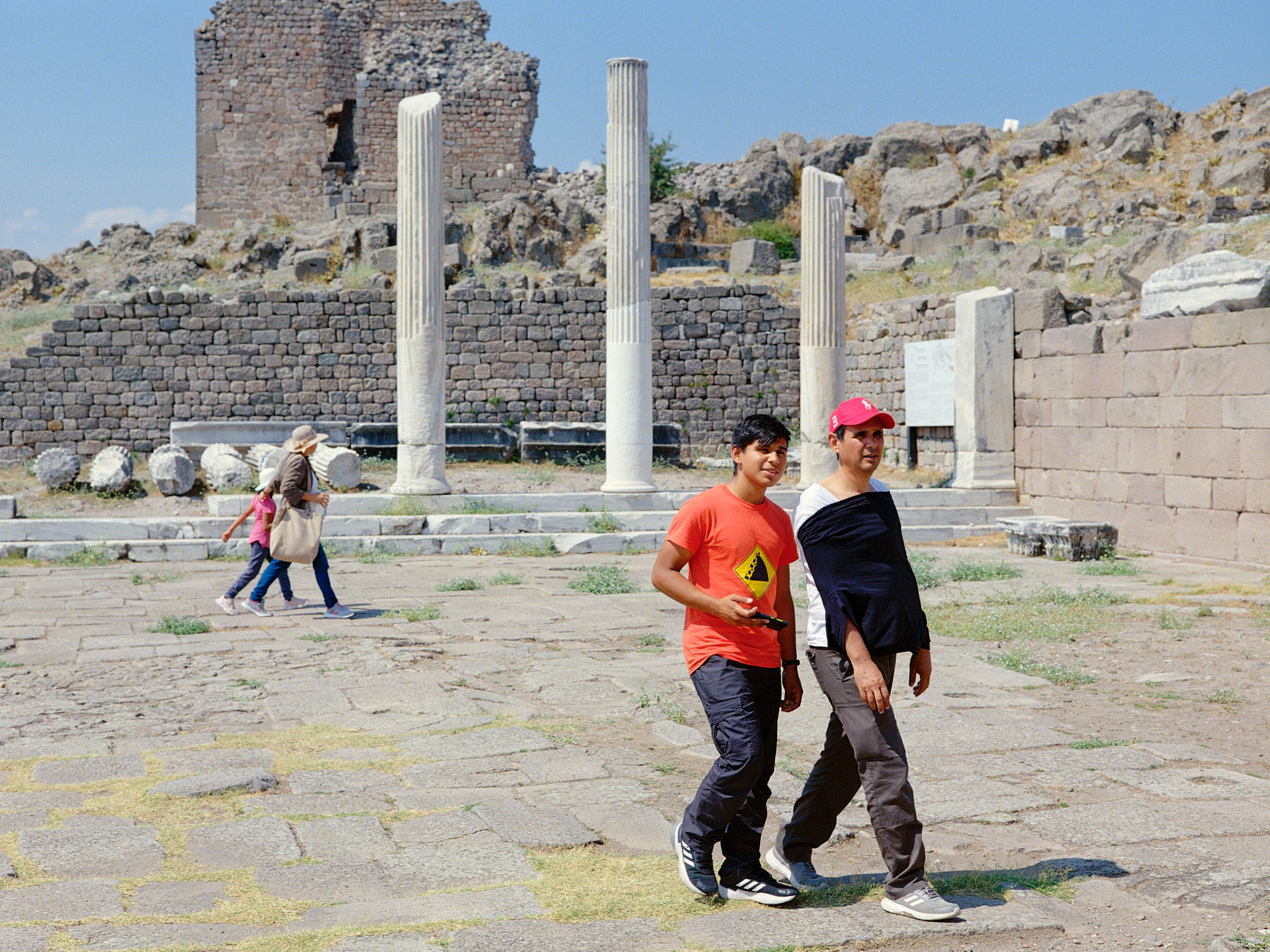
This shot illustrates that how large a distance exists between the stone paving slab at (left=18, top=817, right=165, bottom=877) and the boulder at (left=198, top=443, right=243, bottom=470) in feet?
39.9

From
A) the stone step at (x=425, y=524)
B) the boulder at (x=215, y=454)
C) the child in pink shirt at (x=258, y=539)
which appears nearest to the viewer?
the child in pink shirt at (x=258, y=539)

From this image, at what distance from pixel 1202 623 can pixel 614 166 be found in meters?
8.80

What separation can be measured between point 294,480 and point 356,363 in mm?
12755

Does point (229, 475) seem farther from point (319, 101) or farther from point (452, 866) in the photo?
point (319, 101)

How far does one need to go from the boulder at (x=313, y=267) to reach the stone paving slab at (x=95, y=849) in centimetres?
2026

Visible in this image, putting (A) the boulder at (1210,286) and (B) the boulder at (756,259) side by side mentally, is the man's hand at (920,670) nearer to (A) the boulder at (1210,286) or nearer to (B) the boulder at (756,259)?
(A) the boulder at (1210,286)

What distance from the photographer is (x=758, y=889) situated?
339 centimetres

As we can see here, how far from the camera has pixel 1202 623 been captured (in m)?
8.02

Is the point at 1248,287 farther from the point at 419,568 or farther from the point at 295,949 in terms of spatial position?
the point at 295,949

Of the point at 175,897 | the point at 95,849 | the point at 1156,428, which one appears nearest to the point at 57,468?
the point at 95,849

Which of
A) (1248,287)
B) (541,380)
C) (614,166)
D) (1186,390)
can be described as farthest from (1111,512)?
(541,380)

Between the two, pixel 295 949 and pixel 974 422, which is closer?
pixel 295 949

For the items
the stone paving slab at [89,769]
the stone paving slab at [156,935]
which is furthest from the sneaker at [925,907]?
the stone paving slab at [89,769]

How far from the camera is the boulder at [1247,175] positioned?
2291cm
